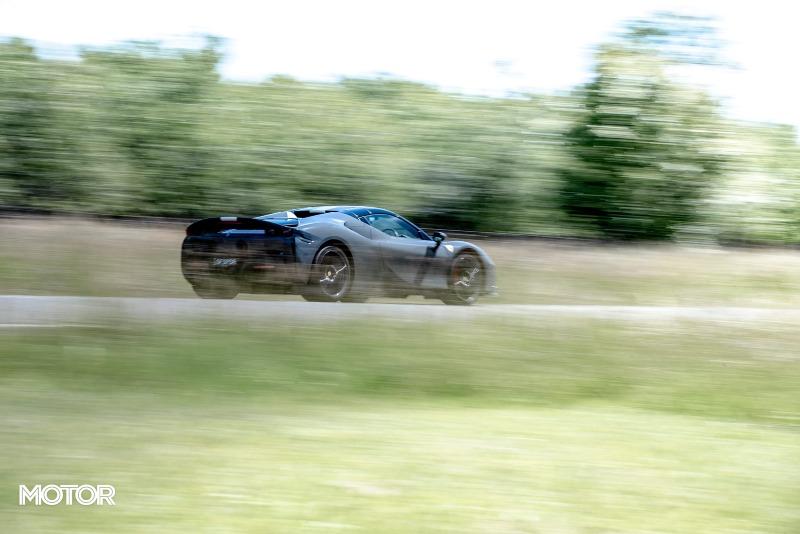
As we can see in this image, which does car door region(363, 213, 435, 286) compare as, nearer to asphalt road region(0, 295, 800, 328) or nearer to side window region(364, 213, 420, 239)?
side window region(364, 213, 420, 239)

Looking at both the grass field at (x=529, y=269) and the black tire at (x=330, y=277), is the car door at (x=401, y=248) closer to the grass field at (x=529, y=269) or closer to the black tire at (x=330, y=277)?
the black tire at (x=330, y=277)

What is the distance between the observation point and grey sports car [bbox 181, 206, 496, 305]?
28.4ft

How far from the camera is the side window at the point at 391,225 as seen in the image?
353 inches

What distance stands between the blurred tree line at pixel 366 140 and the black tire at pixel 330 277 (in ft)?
2.33

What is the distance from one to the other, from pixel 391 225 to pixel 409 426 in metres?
3.33

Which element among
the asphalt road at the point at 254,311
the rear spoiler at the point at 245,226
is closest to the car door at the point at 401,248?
the asphalt road at the point at 254,311

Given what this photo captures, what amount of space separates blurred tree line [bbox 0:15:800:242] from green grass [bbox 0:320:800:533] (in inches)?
59.4

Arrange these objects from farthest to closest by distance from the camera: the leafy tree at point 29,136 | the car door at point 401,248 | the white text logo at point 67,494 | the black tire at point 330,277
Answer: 1. the leafy tree at point 29,136
2. the car door at point 401,248
3. the black tire at point 330,277
4. the white text logo at point 67,494

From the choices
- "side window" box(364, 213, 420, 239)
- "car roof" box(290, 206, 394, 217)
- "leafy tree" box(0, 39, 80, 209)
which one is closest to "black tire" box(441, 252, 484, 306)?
"side window" box(364, 213, 420, 239)

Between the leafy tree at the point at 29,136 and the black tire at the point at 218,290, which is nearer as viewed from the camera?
the black tire at the point at 218,290

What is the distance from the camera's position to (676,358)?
8.32m

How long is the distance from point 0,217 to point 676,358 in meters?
6.81

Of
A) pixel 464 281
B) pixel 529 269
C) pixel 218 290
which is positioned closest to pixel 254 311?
pixel 218 290

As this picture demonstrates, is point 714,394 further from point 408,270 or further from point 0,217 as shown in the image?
point 0,217
